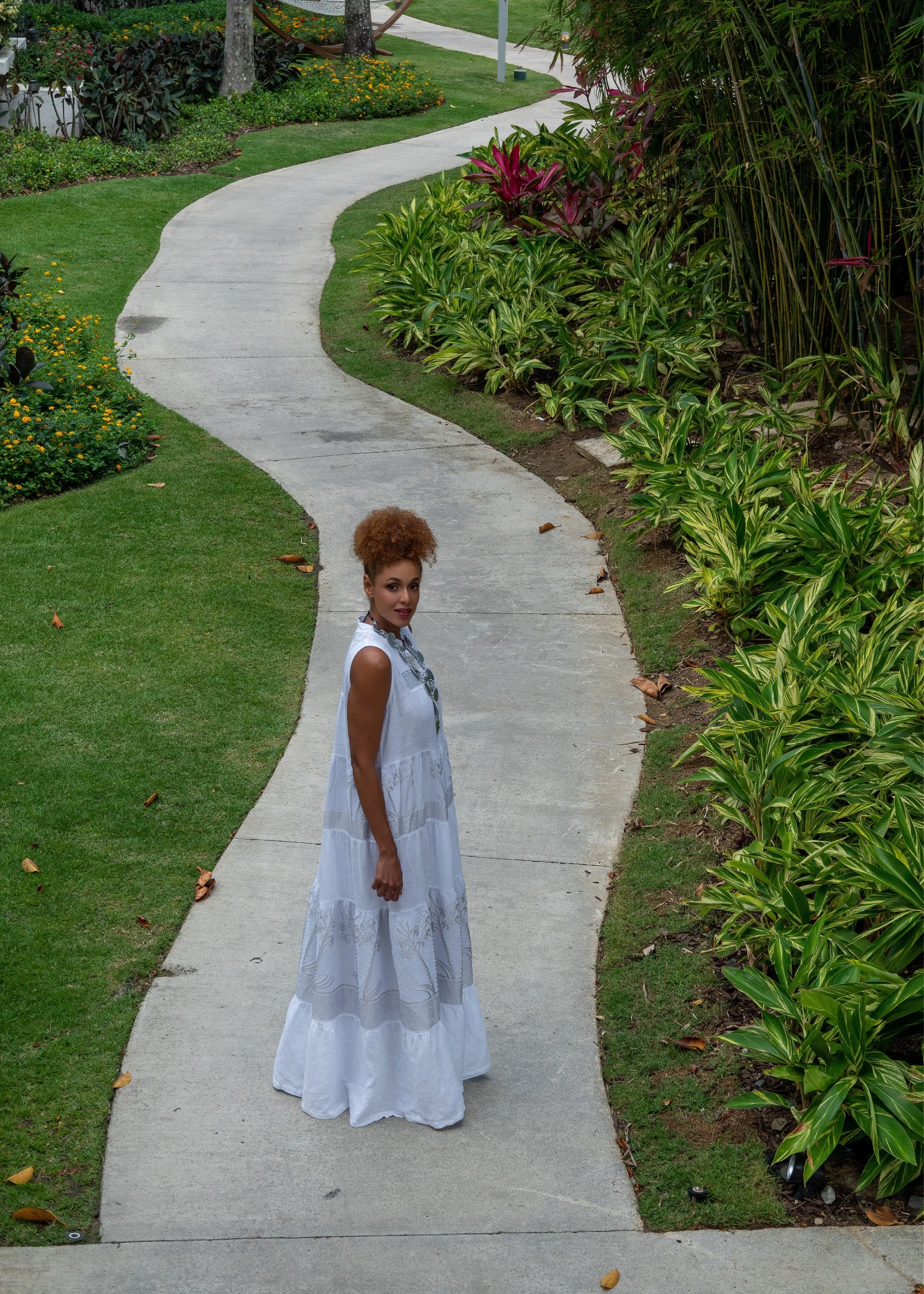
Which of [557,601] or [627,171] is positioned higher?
[627,171]

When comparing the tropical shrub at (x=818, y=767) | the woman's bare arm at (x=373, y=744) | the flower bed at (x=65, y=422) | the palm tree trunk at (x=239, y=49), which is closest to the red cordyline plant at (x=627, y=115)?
the tropical shrub at (x=818, y=767)

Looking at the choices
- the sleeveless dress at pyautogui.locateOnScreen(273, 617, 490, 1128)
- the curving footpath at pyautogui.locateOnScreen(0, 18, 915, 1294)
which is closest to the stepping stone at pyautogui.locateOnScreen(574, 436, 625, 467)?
the curving footpath at pyautogui.locateOnScreen(0, 18, 915, 1294)

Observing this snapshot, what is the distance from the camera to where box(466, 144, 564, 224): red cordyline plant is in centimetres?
1065

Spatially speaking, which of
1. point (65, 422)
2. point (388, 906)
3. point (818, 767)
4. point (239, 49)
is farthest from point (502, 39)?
point (388, 906)

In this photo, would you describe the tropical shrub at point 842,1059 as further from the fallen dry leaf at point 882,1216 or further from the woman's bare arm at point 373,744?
the woman's bare arm at point 373,744

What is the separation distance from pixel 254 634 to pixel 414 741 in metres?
3.03

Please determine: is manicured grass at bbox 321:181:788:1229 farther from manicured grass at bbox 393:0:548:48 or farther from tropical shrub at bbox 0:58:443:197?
manicured grass at bbox 393:0:548:48

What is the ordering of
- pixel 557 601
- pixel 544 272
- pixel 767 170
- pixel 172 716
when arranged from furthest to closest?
pixel 544 272, pixel 767 170, pixel 557 601, pixel 172 716

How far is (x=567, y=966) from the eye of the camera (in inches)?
163

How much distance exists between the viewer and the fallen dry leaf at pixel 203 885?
438 centimetres

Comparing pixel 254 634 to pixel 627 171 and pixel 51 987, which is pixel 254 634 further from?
pixel 627 171

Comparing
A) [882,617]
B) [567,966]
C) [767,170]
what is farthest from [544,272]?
[567,966]

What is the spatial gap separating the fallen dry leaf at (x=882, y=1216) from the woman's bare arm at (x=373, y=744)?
1.48 m

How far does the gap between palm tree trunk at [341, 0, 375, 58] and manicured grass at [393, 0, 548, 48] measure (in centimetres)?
531
